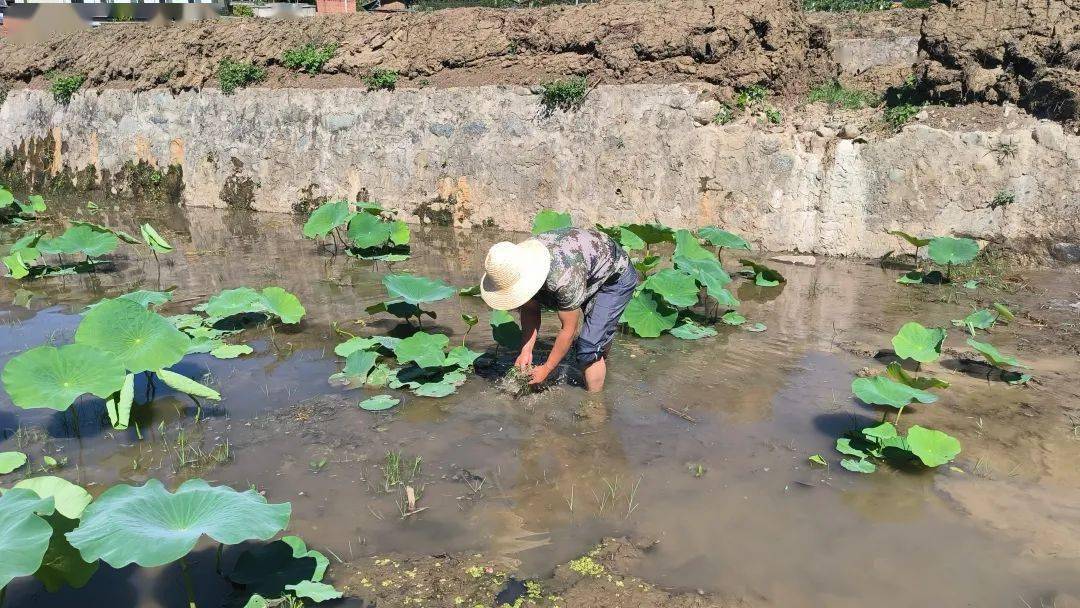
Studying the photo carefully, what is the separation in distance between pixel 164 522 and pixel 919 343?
4.20m

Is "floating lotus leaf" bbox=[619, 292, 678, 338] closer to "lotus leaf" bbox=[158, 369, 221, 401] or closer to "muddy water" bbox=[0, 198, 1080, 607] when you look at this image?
"muddy water" bbox=[0, 198, 1080, 607]

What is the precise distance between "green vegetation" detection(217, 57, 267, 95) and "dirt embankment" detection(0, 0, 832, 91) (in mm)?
152

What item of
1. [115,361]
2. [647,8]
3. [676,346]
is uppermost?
[647,8]

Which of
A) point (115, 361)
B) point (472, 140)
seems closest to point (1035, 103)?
point (472, 140)

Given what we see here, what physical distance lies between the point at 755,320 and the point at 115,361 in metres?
4.40

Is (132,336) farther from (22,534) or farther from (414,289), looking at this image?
(22,534)

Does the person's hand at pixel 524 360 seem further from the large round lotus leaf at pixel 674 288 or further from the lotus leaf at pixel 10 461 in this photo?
the lotus leaf at pixel 10 461

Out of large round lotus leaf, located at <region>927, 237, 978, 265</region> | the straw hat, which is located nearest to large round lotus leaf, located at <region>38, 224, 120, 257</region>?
the straw hat

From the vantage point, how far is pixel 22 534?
92.3 inches

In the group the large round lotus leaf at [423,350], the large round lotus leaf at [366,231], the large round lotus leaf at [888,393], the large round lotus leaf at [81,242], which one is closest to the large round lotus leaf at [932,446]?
the large round lotus leaf at [888,393]

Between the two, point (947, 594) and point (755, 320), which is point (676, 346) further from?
point (947, 594)

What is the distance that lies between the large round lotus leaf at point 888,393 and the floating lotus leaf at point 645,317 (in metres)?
1.69

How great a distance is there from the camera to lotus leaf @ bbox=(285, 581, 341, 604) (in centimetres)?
272

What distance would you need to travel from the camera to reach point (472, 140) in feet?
30.9
